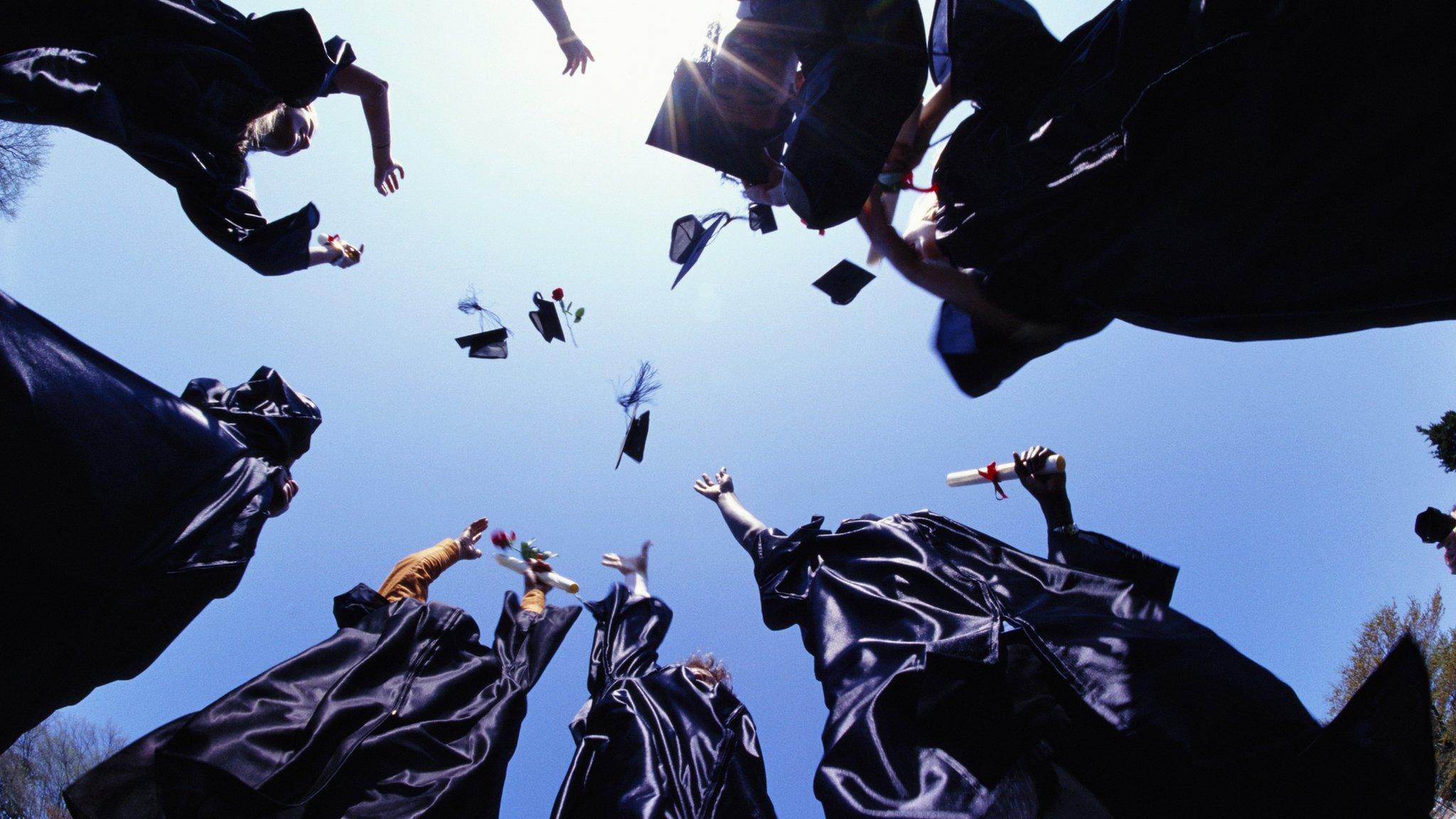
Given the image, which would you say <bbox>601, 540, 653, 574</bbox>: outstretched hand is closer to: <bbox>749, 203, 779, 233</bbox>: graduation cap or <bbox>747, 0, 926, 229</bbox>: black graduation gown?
<bbox>749, 203, 779, 233</bbox>: graduation cap

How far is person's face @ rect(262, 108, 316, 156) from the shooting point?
269cm

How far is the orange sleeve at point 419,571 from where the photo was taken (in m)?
3.57

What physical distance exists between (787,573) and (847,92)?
2.01 m

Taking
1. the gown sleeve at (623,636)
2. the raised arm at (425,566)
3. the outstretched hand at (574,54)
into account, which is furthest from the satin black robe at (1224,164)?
the raised arm at (425,566)

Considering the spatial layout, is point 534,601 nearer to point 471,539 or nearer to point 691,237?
point 471,539

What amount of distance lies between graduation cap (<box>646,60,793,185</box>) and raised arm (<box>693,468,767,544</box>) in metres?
1.86

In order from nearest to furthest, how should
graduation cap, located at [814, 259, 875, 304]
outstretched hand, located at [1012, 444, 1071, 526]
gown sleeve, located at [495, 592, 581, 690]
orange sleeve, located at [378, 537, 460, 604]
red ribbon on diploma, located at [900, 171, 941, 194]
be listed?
red ribbon on diploma, located at [900, 171, 941, 194] < outstretched hand, located at [1012, 444, 1071, 526] < gown sleeve, located at [495, 592, 581, 690] < graduation cap, located at [814, 259, 875, 304] < orange sleeve, located at [378, 537, 460, 604]

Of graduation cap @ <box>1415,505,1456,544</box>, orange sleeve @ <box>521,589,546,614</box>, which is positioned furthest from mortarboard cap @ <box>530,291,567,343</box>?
graduation cap @ <box>1415,505,1456,544</box>

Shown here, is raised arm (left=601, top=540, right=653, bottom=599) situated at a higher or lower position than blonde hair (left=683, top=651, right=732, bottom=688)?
higher

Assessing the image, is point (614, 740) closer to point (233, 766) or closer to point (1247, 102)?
point (233, 766)

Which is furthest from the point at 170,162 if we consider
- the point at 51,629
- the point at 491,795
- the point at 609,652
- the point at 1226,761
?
the point at 1226,761

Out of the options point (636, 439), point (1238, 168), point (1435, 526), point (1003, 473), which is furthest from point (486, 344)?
point (1435, 526)

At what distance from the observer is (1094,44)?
5.04 ft

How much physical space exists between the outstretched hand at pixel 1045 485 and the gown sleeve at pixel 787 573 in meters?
0.98
